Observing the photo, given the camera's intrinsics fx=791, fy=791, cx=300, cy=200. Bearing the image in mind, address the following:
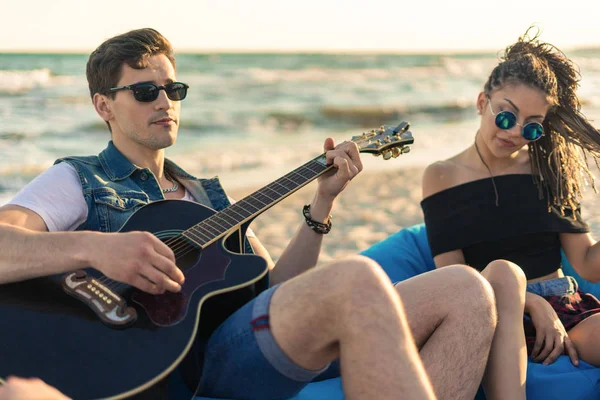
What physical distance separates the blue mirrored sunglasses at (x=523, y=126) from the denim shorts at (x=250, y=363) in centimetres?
158

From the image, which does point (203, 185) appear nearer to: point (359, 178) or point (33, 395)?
point (33, 395)

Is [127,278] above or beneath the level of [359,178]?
above

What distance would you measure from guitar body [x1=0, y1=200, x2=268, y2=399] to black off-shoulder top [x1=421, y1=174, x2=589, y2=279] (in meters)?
1.29

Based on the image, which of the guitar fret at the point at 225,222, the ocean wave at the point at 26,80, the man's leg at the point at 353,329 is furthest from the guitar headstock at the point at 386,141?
the ocean wave at the point at 26,80

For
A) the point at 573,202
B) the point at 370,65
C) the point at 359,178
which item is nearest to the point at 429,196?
the point at 573,202

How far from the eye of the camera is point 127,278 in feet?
7.68

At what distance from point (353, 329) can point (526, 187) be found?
6.10 ft

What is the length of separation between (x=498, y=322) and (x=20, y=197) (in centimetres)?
173

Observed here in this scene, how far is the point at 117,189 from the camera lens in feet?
9.74

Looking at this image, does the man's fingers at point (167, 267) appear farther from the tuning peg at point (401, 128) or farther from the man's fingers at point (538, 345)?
the man's fingers at point (538, 345)

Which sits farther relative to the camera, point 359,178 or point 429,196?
point 359,178

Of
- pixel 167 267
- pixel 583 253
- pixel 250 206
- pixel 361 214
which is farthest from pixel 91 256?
pixel 361 214

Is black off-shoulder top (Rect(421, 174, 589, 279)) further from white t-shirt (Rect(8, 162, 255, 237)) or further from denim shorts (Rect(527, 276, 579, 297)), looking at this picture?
white t-shirt (Rect(8, 162, 255, 237))

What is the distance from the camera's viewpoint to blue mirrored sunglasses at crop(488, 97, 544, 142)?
11.3 ft
